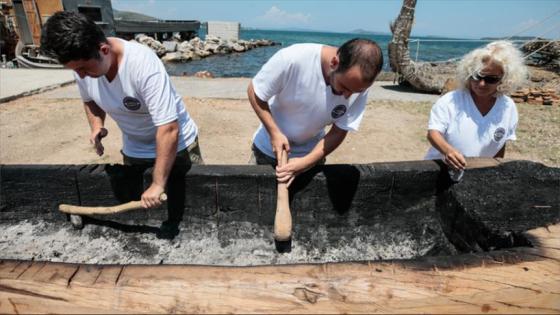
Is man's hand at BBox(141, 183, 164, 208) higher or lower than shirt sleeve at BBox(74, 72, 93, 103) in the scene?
lower

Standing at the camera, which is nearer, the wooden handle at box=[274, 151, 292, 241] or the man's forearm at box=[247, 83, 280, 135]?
the wooden handle at box=[274, 151, 292, 241]

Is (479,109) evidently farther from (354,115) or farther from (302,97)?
(302,97)

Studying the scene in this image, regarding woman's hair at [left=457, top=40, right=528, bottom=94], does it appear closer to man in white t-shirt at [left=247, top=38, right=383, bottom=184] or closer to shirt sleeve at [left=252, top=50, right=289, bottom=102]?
man in white t-shirt at [left=247, top=38, right=383, bottom=184]

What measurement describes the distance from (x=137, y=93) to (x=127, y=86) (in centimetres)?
5

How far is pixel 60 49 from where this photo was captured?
1.42m

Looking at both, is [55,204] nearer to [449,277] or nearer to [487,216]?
[449,277]

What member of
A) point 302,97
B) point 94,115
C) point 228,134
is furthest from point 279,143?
point 228,134

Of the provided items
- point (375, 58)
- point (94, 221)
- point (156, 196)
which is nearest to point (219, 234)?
point (156, 196)

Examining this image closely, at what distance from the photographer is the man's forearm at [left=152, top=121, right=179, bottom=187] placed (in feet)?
5.51

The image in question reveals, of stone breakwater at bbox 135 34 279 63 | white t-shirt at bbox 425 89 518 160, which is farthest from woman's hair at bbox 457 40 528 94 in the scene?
stone breakwater at bbox 135 34 279 63

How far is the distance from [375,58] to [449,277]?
837 mm

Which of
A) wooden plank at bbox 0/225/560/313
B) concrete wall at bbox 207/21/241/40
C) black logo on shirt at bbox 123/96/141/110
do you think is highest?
black logo on shirt at bbox 123/96/141/110

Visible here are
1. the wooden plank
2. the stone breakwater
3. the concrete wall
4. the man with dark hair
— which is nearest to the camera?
the wooden plank

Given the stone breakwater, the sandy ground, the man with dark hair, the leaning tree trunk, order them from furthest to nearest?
the stone breakwater
the leaning tree trunk
the sandy ground
the man with dark hair
